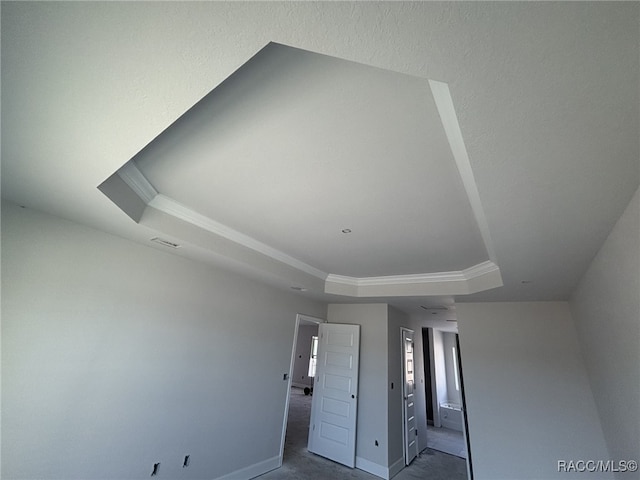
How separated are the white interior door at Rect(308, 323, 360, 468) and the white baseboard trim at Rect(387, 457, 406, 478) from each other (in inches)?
22.6

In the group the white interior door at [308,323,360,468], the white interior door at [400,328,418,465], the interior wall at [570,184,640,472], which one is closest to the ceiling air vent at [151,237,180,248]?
the white interior door at [308,323,360,468]

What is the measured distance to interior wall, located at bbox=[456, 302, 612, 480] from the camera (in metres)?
3.11

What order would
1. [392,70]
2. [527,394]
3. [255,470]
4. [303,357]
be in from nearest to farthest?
[392,70]
[527,394]
[255,470]
[303,357]

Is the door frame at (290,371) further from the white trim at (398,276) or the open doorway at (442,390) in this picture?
the open doorway at (442,390)

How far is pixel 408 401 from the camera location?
4.97 m

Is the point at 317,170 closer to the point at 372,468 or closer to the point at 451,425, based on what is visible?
the point at 372,468

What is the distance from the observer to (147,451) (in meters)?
2.62

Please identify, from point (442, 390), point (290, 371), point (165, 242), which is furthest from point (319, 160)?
point (442, 390)

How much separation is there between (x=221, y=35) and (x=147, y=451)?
11.8 feet

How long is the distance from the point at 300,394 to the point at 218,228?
29.5 ft

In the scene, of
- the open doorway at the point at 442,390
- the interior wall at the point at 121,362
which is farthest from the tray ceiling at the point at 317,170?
the open doorway at the point at 442,390

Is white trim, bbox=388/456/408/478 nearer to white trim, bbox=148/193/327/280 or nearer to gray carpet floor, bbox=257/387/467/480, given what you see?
gray carpet floor, bbox=257/387/467/480

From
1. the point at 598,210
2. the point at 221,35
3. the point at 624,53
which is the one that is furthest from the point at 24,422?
the point at 598,210

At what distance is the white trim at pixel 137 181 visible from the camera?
194 centimetres
